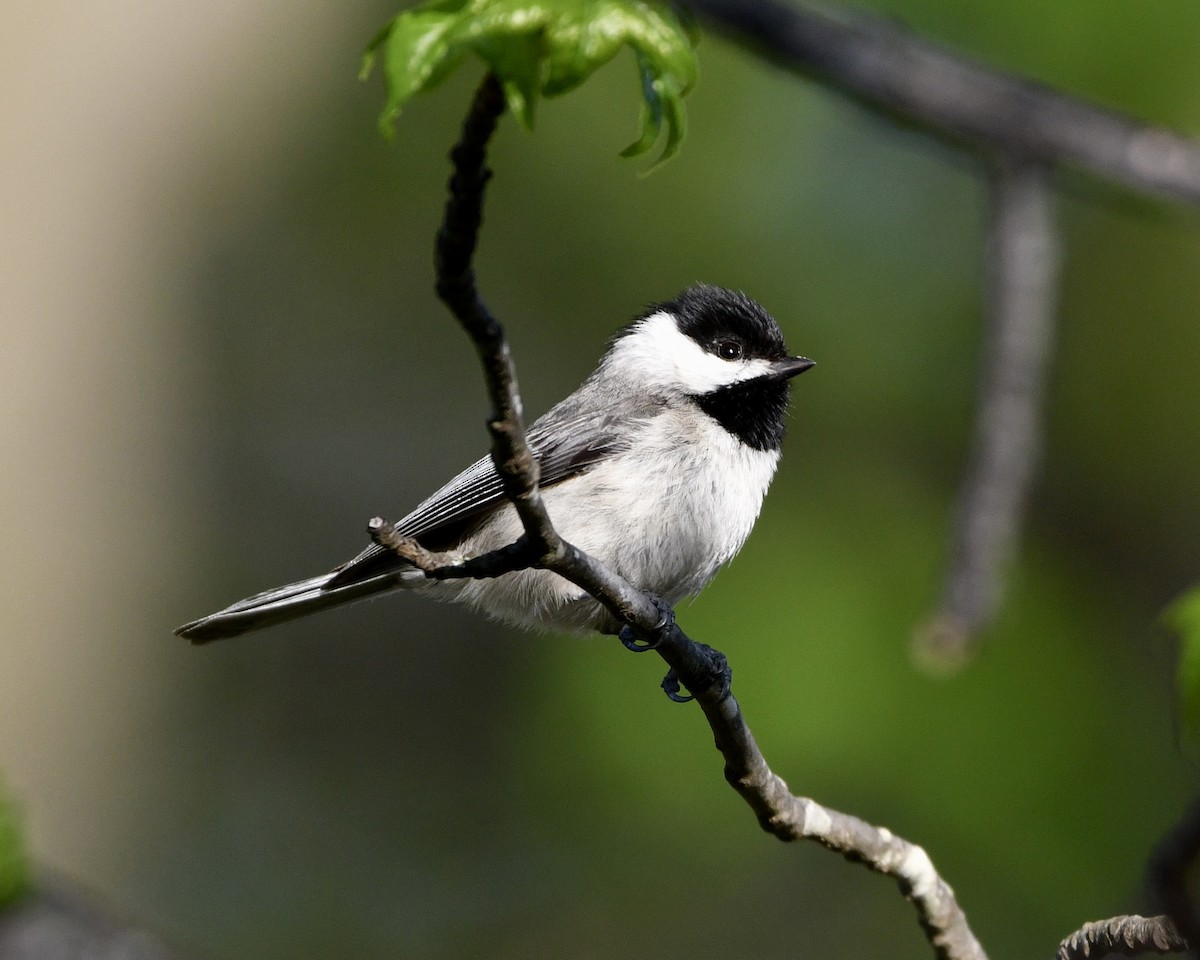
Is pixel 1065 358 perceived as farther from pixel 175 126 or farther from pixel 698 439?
pixel 175 126

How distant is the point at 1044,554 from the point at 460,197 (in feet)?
14.3

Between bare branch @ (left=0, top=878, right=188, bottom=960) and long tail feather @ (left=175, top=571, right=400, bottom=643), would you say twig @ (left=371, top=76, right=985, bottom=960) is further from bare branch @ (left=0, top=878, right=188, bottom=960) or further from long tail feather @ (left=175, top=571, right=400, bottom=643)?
bare branch @ (left=0, top=878, right=188, bottom=960)

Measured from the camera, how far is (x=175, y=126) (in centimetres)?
606

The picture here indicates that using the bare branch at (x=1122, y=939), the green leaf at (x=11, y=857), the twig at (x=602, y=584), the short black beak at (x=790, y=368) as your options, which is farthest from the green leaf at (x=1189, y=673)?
the green leaf at (x=11, y=857)

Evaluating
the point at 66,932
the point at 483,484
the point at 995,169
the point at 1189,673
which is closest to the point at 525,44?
the point at 1189,673

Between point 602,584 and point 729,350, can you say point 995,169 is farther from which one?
point 602,584

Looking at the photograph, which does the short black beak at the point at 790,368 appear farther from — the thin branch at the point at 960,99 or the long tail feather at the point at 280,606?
the long tail feather at the point at 280,606

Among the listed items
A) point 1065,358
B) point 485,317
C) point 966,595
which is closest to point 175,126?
point 1065,358

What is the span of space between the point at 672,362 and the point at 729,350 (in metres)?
0.14

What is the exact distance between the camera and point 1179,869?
1.05 meters

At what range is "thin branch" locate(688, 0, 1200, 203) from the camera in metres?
3.01

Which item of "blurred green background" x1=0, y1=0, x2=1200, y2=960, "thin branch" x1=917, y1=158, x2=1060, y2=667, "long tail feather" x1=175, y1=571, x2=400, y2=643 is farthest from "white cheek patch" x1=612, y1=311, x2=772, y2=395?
"blurred green background" x1=0, y1=0, x2=1200, y2=960

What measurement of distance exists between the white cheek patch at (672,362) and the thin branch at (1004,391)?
0.59 m

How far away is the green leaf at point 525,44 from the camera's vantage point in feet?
3.61
